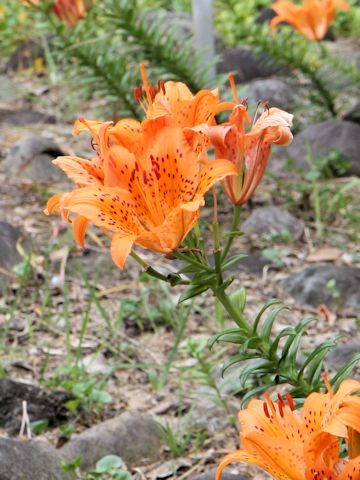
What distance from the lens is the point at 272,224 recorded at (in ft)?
12.0

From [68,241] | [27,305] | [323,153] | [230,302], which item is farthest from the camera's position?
[323,153]

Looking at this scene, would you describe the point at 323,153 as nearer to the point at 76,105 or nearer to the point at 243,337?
the point at 76,105

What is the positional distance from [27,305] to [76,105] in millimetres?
2396

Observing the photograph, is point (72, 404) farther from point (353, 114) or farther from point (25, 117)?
point (25, 117)

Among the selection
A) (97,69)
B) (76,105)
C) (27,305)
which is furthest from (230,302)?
(76,105)

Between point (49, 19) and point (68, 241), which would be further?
point (49, 19)

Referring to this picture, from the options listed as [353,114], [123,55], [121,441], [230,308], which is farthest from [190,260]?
[353,114]

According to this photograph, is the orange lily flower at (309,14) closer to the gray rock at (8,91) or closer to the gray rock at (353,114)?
the gray rock at (353,114)

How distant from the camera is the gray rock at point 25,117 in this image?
5031 millimetres

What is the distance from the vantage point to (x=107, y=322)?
2893 mm

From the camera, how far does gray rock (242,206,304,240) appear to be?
143 inches

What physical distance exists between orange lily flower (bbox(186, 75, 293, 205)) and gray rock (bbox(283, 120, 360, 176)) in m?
2.87

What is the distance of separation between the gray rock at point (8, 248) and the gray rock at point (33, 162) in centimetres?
72

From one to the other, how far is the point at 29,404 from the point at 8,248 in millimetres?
1089
